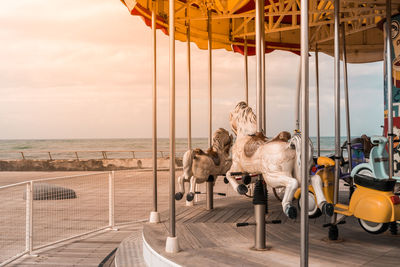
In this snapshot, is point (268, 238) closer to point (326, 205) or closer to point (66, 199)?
point (326, 205)

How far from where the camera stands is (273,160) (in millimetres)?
4281

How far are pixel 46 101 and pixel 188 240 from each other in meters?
45.4

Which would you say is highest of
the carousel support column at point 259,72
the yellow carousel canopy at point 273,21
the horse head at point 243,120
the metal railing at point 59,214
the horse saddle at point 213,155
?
the yellow carousel canopy at point 273,21

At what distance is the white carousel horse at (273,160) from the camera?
13.5 feet

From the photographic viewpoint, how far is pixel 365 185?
4715 mm

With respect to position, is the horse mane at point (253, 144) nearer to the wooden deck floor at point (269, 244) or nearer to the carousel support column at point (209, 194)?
the wooden deck floor at point (269, 244)

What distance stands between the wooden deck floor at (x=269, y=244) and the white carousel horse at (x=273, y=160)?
0.56 metres

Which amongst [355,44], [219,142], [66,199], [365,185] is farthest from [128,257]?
[355,44]

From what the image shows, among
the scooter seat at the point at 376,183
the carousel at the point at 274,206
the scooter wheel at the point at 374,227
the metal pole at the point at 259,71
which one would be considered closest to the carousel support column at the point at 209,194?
the carousel at the point at 274,206

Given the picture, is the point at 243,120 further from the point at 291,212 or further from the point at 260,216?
the point at 291,212

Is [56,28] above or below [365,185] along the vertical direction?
above

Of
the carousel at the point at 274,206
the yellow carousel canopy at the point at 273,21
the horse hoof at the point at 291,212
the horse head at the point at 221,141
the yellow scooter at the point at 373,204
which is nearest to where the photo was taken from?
the horse hoof at the point at 291,212

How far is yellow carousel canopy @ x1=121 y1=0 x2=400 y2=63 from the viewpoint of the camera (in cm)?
772

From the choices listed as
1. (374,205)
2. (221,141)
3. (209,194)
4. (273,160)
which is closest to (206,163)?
(221,141)
